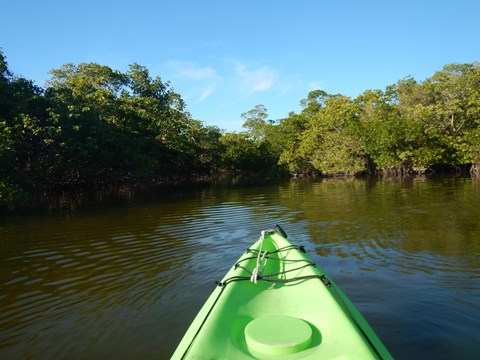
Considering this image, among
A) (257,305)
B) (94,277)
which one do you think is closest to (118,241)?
(94,277)

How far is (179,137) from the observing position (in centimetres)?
3438

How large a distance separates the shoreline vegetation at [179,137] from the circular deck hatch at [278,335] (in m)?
13.2

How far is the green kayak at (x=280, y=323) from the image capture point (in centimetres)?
230

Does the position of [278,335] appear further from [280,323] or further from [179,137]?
[179,137]

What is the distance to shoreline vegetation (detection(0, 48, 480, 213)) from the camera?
17.0 metres

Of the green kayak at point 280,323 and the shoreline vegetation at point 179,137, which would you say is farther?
the shoreline vegetation at point 179,137

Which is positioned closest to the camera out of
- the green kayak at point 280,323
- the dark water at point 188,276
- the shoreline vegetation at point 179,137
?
the green kayak at point 280,323

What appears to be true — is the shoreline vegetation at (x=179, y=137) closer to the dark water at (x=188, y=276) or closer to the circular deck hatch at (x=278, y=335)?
the dark water at (x=188, y=276)

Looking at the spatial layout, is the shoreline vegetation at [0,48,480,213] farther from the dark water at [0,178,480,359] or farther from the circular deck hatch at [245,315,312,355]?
the circular deck hatch at [245,315,312,355]

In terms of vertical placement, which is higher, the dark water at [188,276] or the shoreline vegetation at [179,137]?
the shoreline vegetation at [179,137]

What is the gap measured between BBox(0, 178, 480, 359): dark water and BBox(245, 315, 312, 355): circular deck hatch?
3.79 ft

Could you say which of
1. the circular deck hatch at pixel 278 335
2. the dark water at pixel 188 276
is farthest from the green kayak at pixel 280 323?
the dark water at pixel 188 276

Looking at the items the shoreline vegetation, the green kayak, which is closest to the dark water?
the green kayak

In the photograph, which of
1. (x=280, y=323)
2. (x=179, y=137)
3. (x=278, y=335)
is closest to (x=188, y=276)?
(x=280, y=323)
